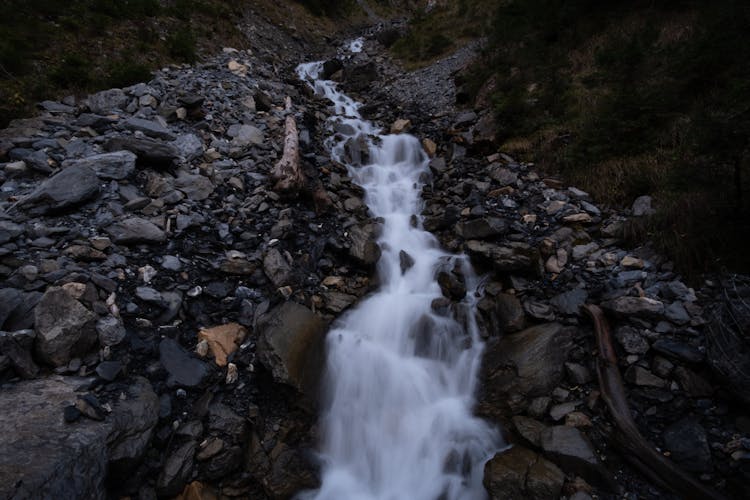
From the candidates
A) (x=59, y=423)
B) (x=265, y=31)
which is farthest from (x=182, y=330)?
(x=265, y=31)

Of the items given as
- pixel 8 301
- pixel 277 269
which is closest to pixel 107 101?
pixel 8 301

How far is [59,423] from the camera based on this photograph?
3.16 metres

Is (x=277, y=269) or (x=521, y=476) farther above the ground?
(x=277, y=269)

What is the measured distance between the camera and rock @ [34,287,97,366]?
353 centimetres

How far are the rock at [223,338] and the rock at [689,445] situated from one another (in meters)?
5.22

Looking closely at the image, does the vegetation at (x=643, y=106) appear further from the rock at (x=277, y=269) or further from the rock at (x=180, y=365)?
the rock at (x=180, y=365)

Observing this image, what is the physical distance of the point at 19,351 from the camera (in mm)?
3438

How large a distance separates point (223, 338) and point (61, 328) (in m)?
1.68

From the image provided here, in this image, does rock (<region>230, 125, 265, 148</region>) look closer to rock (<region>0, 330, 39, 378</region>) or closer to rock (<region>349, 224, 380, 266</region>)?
rock (<region>349, 224, 380, 266</region>)

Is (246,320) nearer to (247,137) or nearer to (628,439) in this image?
(247,137)

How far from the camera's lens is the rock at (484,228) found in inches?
252

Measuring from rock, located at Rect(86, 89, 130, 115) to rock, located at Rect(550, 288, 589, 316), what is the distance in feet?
30.3

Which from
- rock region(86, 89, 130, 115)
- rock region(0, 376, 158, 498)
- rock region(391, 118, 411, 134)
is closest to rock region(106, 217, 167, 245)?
rock region(0, 376, 158, 498)

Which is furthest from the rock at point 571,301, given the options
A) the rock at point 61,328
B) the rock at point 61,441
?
the rock at point 61,328
